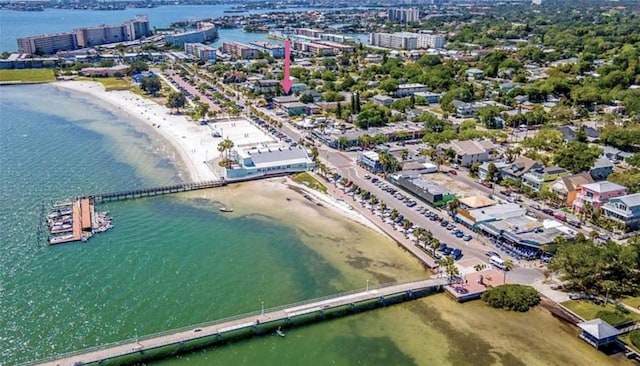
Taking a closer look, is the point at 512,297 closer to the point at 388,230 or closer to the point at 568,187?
the point at 388,230

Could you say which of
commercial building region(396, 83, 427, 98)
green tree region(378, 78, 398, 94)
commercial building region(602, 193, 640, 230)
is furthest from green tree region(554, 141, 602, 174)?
commercial building region(396, 83, 427, 98)

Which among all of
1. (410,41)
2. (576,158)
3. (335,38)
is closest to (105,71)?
(335,38)

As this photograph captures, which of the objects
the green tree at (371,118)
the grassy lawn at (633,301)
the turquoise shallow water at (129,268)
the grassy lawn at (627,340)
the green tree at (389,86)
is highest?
the green tree at (389,86)

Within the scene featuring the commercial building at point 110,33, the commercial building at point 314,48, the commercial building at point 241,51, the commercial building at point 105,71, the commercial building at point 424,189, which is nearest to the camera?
the commercial building at point 424,189

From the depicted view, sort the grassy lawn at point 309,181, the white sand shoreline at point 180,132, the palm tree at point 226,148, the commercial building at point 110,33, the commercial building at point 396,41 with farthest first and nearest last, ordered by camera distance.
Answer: the commercial building at point 396,41
the commercial building at point 110,33
the palm tree at point 226,148
the grassy lawn at point 309,181
the white sand shoreline at point 180,132

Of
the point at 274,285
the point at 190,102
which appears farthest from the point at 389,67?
the point at 274,285

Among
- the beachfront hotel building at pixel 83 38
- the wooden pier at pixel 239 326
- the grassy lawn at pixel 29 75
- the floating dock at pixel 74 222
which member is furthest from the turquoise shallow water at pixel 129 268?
the beachfront hotel building at pixel 83 38

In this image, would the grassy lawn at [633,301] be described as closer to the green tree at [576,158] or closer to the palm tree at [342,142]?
the green tree at [576,158]
